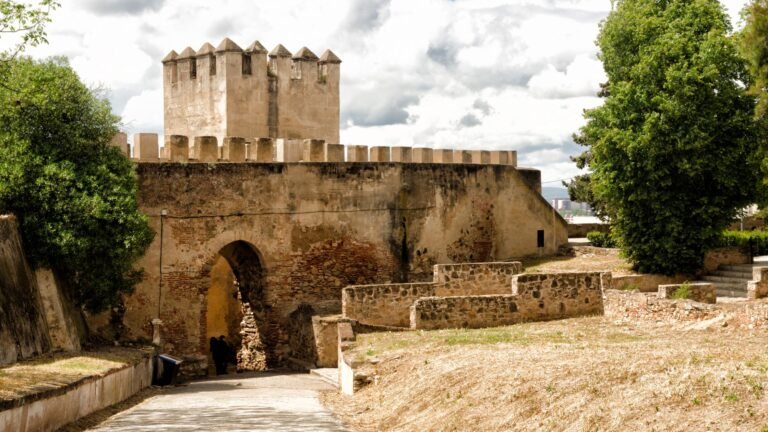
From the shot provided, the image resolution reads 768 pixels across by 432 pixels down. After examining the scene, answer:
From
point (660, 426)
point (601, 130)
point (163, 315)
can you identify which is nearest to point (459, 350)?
point (660, 426)

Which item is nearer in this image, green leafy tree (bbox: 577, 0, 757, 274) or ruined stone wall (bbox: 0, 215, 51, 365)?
ruined stone wall (bbox: 0, 215, 51, 365)

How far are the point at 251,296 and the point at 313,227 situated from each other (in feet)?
7.83

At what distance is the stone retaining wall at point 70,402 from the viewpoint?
34.5ft

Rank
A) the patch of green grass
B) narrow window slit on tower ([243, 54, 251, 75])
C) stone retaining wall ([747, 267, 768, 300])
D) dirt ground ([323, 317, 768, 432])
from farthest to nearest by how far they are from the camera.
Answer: narrow window slit on tower ([243, 54, 251, 75]), stone retaining wall ([747, 267, 768, 300]), the patch of green grass, dirt ground ([323, 317, 768, 432])

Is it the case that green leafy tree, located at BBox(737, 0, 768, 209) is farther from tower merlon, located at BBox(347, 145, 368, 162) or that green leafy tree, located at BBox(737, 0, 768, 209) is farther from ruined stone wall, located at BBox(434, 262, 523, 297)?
tower merlon, located at BBox(347, 145, 368, 162)

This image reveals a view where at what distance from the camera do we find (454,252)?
2902 centimetres

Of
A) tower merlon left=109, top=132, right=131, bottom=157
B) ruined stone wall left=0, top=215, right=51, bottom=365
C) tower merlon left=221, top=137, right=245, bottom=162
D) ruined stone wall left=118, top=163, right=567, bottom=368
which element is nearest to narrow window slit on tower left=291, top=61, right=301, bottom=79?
ruined stone wall left=118, top=163, right=567, bottom=368

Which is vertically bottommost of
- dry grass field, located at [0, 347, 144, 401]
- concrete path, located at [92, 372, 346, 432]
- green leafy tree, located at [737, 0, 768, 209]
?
concrete path, located at [92, 372, 346, 432]

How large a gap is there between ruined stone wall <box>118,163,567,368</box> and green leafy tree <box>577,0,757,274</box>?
450 cm

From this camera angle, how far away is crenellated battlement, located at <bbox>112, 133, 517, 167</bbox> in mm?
24234

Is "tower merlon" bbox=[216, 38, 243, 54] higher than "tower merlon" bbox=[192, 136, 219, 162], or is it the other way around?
"tower merlon" bbox=[216, 38, 243, 54]

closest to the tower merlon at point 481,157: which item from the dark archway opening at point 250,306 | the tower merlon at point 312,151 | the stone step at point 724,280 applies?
the tower merlon at point 312,151

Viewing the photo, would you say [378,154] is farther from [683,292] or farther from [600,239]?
[683,292]

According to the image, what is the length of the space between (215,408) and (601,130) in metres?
15.5
